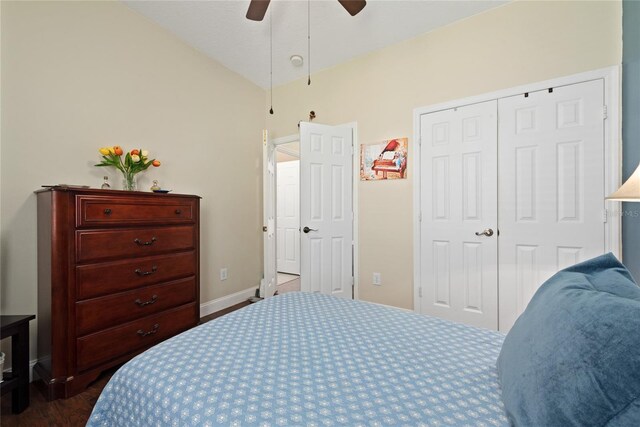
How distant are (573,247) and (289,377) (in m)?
2.45

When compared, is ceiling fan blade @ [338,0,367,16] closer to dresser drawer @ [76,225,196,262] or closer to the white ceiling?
the white ceiling

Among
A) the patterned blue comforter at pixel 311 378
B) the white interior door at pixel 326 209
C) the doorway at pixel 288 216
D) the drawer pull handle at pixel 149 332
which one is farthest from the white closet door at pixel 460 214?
the doorway at pixel 288 216

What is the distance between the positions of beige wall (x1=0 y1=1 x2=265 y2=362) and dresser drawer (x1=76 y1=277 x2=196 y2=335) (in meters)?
0.54

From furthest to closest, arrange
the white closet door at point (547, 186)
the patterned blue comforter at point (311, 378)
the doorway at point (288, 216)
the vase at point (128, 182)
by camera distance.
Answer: the doorway at point (288, 216) → the vase at point (128, 182) → the white closet door at point (547, 186) → the patterned blue comforter at point (311, 378)

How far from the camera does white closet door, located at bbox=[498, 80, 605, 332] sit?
2.07m

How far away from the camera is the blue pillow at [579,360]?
0.46m

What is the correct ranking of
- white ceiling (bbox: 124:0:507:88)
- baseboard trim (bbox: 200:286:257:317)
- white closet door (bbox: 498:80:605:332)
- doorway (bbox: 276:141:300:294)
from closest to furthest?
white closet door (bbox: 498:80:605:332) → white ceiling (bbox: 124:0:507:88) → baseboard trim (bbox: 200:286:257:317) → doorway (bbox: 276:141:300:294)

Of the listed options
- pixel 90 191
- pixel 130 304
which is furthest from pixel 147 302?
pixel 90 191

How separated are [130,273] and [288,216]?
3528 millimetres

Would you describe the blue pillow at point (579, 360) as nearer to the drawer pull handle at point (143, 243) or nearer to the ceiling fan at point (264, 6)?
the ceiling fan at point (264, 6)

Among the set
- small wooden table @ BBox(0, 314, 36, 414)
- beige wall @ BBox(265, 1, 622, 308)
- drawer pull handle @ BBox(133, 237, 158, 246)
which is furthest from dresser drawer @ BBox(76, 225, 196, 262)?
beige wall @ BBox(265, 1, 622, 308)

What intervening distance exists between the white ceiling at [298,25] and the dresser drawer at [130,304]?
2.33 m

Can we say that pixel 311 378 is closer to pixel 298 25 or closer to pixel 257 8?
pixel 257 8

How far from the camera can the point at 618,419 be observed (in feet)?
1.48
